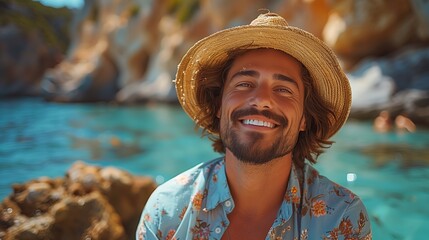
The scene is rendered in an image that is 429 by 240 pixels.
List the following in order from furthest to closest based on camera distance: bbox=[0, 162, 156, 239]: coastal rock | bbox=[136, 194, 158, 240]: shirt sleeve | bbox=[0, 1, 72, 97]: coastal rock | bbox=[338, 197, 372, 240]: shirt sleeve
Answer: bbox=[0, 1, 72, 97]: coastal rock → bbox=[0, 162, 156, 239]: coastal rock → bbox=[136, 194, 158, 240]: shirt sleeve → bbox=[338, 197, 372, 240]: shirt sleeve

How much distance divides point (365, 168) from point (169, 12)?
63.2ft

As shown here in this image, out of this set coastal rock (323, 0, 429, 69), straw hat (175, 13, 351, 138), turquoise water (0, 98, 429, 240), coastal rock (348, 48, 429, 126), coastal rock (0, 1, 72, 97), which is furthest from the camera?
coastal rock (0, 1, 72, 97)

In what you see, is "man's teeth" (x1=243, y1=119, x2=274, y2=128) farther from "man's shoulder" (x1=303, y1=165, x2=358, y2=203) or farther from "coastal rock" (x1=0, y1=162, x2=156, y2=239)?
"coastal rock" (x1=0, y1=162, x2=156, y2=239)

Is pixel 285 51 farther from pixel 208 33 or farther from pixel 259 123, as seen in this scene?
pixel 208 33

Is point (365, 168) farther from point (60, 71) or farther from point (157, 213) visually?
point (60, 71)

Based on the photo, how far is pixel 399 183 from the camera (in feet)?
21.6

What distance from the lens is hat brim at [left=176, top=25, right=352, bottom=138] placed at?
7.41ft

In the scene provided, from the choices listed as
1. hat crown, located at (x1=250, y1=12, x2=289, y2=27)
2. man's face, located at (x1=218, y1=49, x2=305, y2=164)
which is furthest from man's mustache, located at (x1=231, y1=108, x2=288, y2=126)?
hat crown, located at (x1=250, y1=12, x2=289, y2=27)

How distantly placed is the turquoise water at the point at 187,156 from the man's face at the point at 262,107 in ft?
8.83

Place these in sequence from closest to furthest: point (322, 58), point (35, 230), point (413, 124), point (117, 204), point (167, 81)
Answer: point (322, 58), point (35, 230), point (117, 204), point (413, 124), point (167, 81)

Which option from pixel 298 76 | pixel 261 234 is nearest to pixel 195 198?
pixel 261 234

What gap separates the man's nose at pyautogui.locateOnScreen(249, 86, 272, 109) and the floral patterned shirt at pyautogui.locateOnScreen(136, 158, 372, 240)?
0.36 m

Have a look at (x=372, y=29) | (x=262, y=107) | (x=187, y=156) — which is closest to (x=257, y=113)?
(x=262, y=107)

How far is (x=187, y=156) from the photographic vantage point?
9.12 meters
